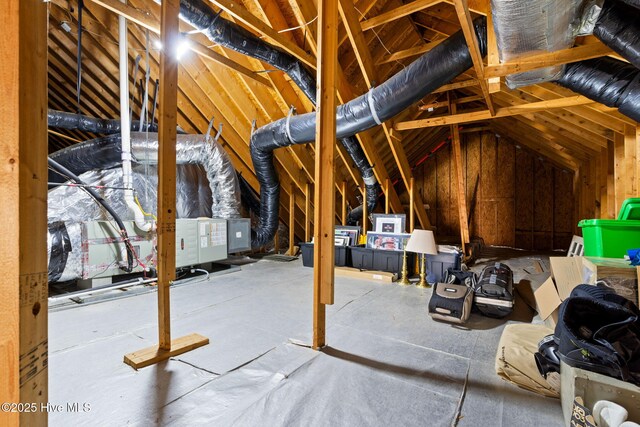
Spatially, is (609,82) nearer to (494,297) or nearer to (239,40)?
(494,297)

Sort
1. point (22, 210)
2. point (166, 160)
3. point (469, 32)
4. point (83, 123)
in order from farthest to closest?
point (83, 123) < point (469, 32) < point (166, 160) < point (22, 210)

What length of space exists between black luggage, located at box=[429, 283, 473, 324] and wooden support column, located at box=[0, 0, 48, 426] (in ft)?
7.29

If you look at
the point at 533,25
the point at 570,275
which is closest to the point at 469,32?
the point at 533,25

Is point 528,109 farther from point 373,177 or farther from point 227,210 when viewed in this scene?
point 227,210

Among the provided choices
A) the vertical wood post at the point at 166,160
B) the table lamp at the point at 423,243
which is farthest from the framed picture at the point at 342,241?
the vertical wood post at the point at 166,160

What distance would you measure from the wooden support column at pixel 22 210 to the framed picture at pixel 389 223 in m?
3.85

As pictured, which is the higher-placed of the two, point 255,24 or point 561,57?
point 255,24

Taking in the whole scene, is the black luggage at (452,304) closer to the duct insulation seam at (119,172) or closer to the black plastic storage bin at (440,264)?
the black plastic storage bin at (440,264)

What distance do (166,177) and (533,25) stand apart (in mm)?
2224

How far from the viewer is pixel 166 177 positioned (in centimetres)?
162

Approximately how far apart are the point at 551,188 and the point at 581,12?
6.34m

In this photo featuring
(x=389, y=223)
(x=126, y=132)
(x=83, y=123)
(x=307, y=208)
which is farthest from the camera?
A: (x=307, y=208)

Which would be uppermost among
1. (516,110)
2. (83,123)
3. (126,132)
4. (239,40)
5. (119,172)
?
(239,40)

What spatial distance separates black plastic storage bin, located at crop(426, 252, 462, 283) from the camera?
11.1 ft
